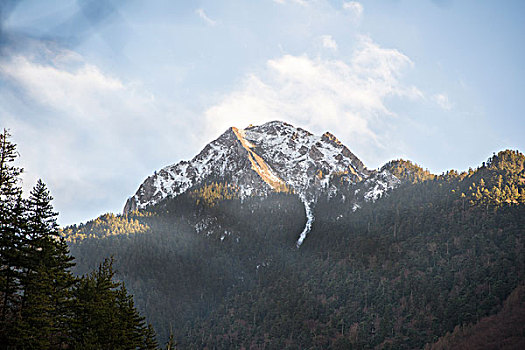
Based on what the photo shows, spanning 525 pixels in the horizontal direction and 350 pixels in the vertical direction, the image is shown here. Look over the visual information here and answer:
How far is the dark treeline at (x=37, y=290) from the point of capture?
28.8 m

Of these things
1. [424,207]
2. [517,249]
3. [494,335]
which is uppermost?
[424,207]

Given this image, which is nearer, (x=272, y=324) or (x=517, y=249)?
(x=517, y=249)

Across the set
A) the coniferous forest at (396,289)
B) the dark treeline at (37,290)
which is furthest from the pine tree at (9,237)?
the coniferous forest at (396,289)

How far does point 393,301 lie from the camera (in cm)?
14312

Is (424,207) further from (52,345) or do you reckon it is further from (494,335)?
(52,345)

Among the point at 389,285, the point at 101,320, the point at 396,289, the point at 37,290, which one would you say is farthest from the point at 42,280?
the point at 389,285

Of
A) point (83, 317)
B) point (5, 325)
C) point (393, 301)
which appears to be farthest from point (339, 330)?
point (5, 325)

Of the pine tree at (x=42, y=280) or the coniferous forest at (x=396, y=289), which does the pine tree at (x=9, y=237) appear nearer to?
the pine tree at (x=42, y=280)

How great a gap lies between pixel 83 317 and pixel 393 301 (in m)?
129

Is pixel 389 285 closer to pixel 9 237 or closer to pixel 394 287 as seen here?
pixel 394 287

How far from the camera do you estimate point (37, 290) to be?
30.7 meters

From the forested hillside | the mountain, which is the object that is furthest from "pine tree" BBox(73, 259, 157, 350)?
the forested hillside

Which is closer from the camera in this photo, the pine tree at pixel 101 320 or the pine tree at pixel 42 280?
the pine tree at pixel 42 280

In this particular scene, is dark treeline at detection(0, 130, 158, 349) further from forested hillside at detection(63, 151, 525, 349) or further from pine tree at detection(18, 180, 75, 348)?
forested hillside at detection(63, 151, 525, 349)
